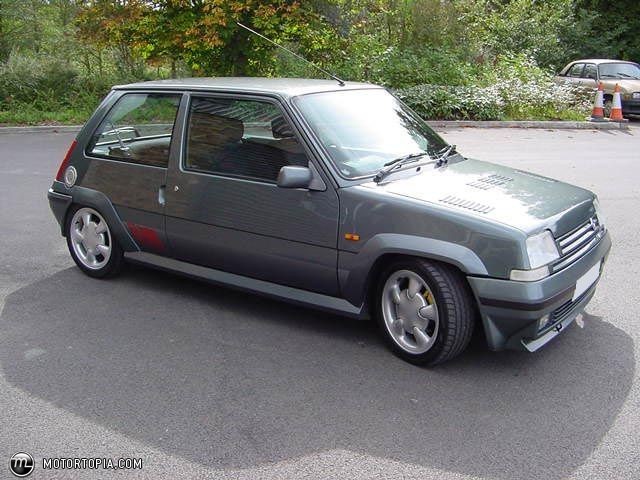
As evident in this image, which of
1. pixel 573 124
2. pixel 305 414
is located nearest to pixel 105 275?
pixel 305 414

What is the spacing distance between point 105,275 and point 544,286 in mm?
3521

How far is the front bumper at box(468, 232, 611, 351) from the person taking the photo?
3.68m

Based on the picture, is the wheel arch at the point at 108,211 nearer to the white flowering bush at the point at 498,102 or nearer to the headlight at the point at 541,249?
the headlight at the point at 541,249

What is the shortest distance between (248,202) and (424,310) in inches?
55.2

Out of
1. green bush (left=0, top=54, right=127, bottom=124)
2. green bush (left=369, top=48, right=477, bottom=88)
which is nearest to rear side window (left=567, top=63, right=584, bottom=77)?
green bush (left=369, top=48, right=477, bottom=88)

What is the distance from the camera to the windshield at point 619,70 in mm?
18391

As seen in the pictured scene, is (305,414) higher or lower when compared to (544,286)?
lower

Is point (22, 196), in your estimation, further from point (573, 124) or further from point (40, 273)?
point (573, 124)

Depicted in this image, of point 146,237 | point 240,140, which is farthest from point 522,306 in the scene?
point 146,237

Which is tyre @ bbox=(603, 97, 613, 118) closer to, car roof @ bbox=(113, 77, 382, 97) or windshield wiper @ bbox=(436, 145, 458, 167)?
windshield wiper @ bbox=(436, 145, 458, 167)

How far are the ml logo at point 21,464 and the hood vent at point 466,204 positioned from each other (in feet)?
8.33

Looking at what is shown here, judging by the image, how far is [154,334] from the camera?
4.62 m

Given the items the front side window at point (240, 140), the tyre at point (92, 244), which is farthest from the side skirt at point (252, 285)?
the front side window at point (240, 140)

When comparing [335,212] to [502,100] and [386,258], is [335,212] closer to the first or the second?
[386,258]
